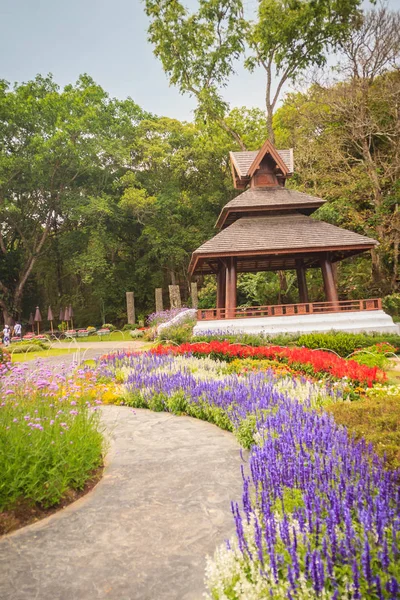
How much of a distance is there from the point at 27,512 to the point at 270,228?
17055 mm

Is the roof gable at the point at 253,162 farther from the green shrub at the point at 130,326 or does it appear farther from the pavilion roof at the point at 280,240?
the green shrub at the point at 130,326

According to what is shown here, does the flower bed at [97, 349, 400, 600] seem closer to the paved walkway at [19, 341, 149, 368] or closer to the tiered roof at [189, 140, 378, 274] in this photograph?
the paved walkway at [19, 341, 149, 368]

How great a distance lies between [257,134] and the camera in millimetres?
37625

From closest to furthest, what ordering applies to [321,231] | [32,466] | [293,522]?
[293,522] < [32,466] < [321,231]

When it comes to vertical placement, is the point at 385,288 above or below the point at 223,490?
above

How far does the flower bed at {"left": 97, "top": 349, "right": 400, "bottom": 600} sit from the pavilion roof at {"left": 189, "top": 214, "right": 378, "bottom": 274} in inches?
493

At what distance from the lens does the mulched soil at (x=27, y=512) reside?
3.56 m

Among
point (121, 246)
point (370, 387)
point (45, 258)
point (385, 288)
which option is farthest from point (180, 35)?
point (370, 387)

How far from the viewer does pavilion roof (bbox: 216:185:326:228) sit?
19938 mm

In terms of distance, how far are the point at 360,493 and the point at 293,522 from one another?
1.88 feet

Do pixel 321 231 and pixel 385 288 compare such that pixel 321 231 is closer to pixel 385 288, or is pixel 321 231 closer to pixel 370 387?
pixel 385 288

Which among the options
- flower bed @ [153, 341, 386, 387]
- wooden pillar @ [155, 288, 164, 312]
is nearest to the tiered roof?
flower bed @ [153, 341, 386, 387]

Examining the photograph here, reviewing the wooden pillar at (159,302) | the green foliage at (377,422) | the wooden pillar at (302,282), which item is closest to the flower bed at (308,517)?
the green foliage at (377,422)

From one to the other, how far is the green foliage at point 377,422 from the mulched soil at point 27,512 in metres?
2.84
